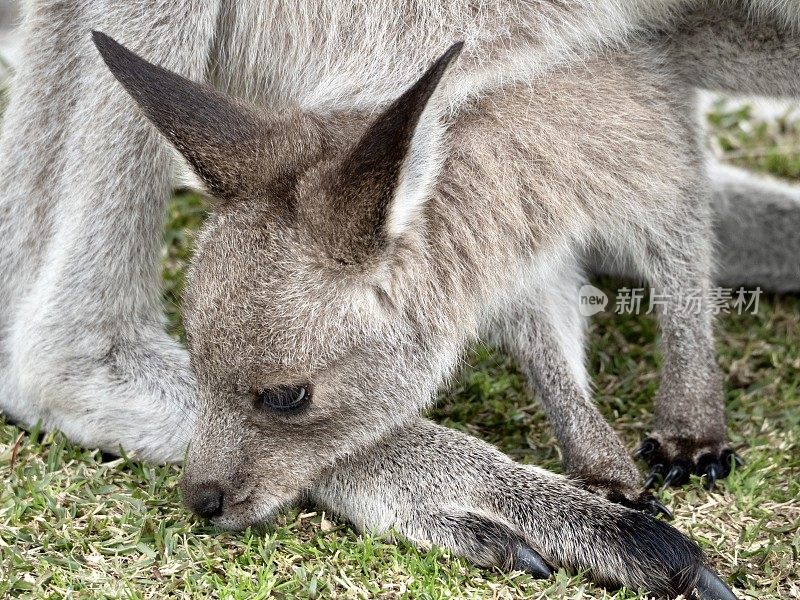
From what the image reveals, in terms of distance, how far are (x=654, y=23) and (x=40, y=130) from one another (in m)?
2.12

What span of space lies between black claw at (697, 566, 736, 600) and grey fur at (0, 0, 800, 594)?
0.04 meters

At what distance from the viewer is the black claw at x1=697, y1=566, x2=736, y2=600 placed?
3.06m

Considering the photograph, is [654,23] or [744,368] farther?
[744,368]

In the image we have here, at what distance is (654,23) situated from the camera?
12.5ft

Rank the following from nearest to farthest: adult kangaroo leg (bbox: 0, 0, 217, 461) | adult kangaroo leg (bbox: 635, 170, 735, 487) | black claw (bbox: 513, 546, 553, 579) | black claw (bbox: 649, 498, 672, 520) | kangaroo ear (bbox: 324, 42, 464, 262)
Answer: kangaroo ear (bbox: 324, 42, 464, 262), black claw (bbox: 513, 546, 553, 579), black claw (bbox: 649, 498, 672, 520), adult kangaroo leg (bbox: 0, 0, 217, 461), adult kangaroo leg (bbox: 635, 170, 735, 487)

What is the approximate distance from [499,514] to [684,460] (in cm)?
78

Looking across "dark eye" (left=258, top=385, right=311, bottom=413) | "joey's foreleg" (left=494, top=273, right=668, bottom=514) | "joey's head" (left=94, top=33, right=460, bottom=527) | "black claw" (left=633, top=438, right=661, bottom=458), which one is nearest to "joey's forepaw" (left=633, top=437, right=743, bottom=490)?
"black claw" (left=633, top=438, right=661, bottom=458)

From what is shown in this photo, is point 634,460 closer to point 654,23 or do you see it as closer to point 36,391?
point 654,23

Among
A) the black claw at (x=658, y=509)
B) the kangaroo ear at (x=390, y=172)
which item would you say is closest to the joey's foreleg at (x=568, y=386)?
the black claw at (x=658, y=509)

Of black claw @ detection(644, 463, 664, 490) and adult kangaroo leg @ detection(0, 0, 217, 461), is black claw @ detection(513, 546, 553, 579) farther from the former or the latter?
adult kangaroo leg @ detection(0, 0, 217, 461)

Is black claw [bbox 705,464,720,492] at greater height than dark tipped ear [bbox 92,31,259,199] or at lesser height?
lesser

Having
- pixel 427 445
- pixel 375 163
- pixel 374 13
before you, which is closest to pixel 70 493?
pixel 427 445

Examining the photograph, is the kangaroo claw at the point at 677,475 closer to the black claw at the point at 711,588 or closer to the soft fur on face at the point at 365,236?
the soft fur on face at the point at 365,236

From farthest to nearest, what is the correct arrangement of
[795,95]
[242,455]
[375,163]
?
[795,95] → [242,455] → [375,163]
